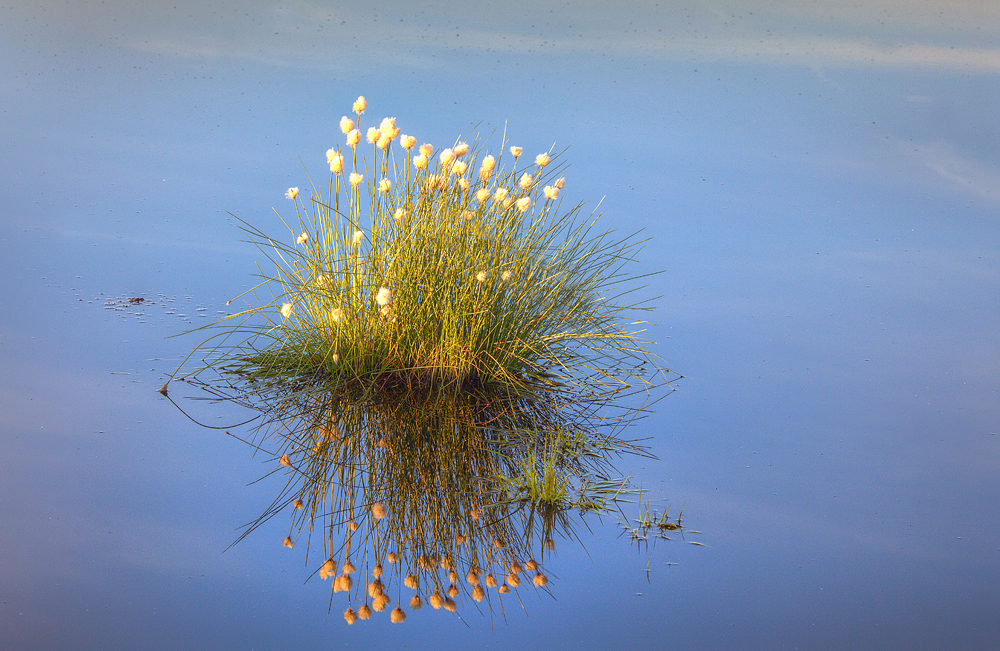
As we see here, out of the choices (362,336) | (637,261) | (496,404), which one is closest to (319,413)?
(362,336)

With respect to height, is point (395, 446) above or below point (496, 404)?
below

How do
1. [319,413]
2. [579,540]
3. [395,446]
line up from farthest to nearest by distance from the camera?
[319,413], [395,446], [579,540]

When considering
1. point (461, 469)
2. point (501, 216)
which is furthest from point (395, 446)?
point (501, 216)

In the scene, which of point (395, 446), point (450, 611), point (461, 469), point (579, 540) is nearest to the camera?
point (450, 611)

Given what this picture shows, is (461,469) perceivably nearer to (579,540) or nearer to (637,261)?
(579,540)

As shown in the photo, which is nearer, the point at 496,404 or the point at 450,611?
the point at 450,611

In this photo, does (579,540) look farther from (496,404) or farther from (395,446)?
(496,404)

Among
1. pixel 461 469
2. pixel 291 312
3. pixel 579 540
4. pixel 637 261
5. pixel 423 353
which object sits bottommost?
pixel 579 540
